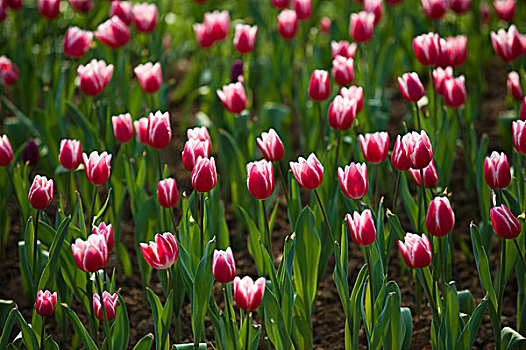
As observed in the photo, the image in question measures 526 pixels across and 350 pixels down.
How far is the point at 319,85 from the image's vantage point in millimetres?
2705

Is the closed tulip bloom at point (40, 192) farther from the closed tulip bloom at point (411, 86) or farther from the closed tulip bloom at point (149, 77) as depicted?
the closed tulip bloom at point (411, 86)

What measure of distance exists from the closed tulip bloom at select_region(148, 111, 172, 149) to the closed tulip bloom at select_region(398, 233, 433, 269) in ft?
2.59

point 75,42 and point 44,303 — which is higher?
point 75,42

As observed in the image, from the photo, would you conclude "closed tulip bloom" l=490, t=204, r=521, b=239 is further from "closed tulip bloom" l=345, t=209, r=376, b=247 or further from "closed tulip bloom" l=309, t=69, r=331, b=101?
"closed tulip bloom" l=309, t=69, r=331, b=101

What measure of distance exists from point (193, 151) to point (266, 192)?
0.27 m

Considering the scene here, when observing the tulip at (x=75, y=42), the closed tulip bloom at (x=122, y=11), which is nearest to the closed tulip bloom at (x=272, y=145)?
the tulip at (x=75, y=42)

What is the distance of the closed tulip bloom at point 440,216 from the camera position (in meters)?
2.00

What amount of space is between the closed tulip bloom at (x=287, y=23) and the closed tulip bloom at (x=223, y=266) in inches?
66.6

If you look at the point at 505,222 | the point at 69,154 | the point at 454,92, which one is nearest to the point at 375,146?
the point at 505,222

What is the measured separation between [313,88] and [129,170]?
691 mm

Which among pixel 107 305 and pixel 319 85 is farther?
pixel 319 85

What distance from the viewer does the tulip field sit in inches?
82.6

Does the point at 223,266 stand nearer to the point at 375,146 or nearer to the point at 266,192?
the point at 266,192

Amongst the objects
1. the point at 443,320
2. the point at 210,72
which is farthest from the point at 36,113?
the point at 443,320
